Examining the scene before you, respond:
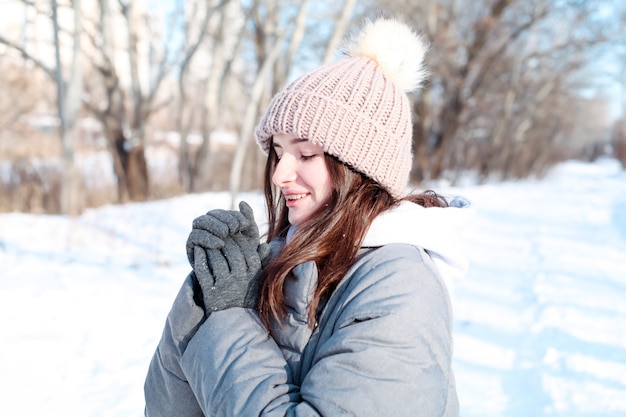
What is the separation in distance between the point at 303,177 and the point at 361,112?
0.23 meters

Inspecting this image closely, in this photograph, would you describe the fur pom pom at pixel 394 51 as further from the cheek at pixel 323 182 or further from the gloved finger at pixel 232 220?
the gloved finger at pixel 232 220

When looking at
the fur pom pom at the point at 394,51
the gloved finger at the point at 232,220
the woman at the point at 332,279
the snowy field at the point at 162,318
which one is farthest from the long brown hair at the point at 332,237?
the snowy field at the point at 162,318

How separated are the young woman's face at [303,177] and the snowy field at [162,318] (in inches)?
76.0

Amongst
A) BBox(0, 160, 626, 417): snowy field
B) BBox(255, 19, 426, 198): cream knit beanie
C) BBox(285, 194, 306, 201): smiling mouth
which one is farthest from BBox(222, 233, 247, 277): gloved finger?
BBox(0, 160, 626, 417): snowy field

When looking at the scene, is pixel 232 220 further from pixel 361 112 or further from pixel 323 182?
pixel 361 112

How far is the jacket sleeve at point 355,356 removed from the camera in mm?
935

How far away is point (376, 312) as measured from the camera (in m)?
0.99

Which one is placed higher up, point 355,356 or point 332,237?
point 332,237

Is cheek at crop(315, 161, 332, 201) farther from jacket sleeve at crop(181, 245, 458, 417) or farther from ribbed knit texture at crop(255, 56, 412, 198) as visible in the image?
jacket sleeve at crop(181, 245, 458, 417)

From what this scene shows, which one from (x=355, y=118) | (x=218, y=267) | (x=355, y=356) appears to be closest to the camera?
(x=355, y=356)

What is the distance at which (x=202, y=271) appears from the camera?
1126mm

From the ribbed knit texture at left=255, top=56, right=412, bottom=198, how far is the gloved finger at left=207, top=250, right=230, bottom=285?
381mm

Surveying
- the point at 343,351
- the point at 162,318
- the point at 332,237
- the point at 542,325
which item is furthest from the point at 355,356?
the point at 542,325

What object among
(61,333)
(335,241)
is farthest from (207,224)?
(61,333)
